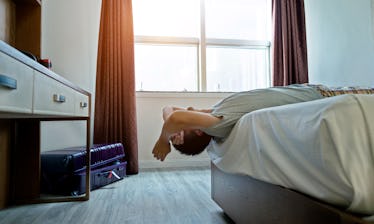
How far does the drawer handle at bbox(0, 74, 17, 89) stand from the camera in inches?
26.1

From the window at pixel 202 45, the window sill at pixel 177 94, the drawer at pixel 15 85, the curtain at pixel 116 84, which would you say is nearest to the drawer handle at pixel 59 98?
the drawer at pixel 15 85

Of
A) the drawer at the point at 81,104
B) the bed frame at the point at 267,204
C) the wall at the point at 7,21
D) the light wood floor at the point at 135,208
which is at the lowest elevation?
the light wood floor at the point at 135,208

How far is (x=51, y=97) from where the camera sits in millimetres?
1086

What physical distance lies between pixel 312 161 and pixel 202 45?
2604 millimetres

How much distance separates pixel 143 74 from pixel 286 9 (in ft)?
5.92

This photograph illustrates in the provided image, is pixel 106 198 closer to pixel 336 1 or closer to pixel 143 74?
pixel 143 74

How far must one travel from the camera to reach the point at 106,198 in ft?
5.34

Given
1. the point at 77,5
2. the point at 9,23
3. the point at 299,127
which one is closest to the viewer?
the point at 299,127

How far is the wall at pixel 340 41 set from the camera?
228 centimetres

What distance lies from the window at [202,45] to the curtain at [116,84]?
0.36 m

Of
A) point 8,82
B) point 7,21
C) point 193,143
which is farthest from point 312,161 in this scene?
point 7,21

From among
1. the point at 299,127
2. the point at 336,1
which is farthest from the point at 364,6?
the point at 299,127

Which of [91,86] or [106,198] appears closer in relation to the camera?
[106,198]

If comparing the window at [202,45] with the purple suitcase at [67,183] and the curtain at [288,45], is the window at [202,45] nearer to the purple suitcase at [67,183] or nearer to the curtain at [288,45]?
the curtain at [288,45]
